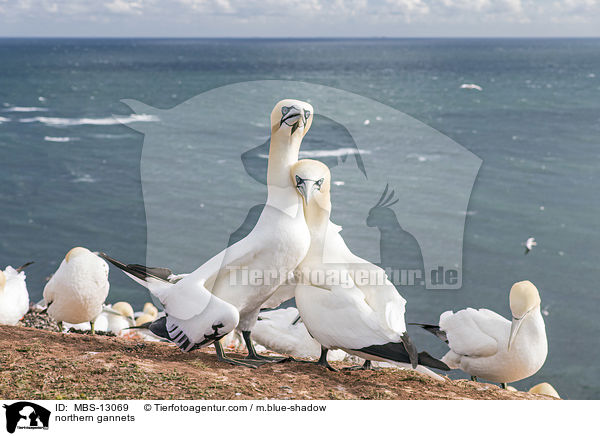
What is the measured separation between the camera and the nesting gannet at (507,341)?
238 inches

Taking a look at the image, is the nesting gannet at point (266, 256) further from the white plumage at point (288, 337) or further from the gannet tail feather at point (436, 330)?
the gannet tail feather at point (436, 330)

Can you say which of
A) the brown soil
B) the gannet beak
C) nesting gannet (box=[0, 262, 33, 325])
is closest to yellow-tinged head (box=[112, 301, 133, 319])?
nesting gannet (box=[0, 262, 33, 325])

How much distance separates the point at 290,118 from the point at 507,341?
3044mm

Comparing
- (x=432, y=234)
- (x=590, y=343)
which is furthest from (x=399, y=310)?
(x=432, y=234)

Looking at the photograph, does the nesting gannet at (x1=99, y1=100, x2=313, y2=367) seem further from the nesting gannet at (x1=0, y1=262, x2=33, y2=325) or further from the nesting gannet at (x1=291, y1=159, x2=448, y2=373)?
the nesting gannet at (x1=0, y1=262, x2=33, y2=325)

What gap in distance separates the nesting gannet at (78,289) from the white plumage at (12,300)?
25.6 inches

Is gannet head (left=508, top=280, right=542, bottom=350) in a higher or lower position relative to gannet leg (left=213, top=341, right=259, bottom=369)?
higher

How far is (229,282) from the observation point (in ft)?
16.2

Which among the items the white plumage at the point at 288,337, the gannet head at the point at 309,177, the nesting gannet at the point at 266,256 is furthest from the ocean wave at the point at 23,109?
the gannet head at the point at 309,177

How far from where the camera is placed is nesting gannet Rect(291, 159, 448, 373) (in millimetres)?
4684

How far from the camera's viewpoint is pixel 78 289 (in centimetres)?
687

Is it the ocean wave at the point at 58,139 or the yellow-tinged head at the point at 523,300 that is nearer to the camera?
the yellow-tinged head at the point at 523,300
